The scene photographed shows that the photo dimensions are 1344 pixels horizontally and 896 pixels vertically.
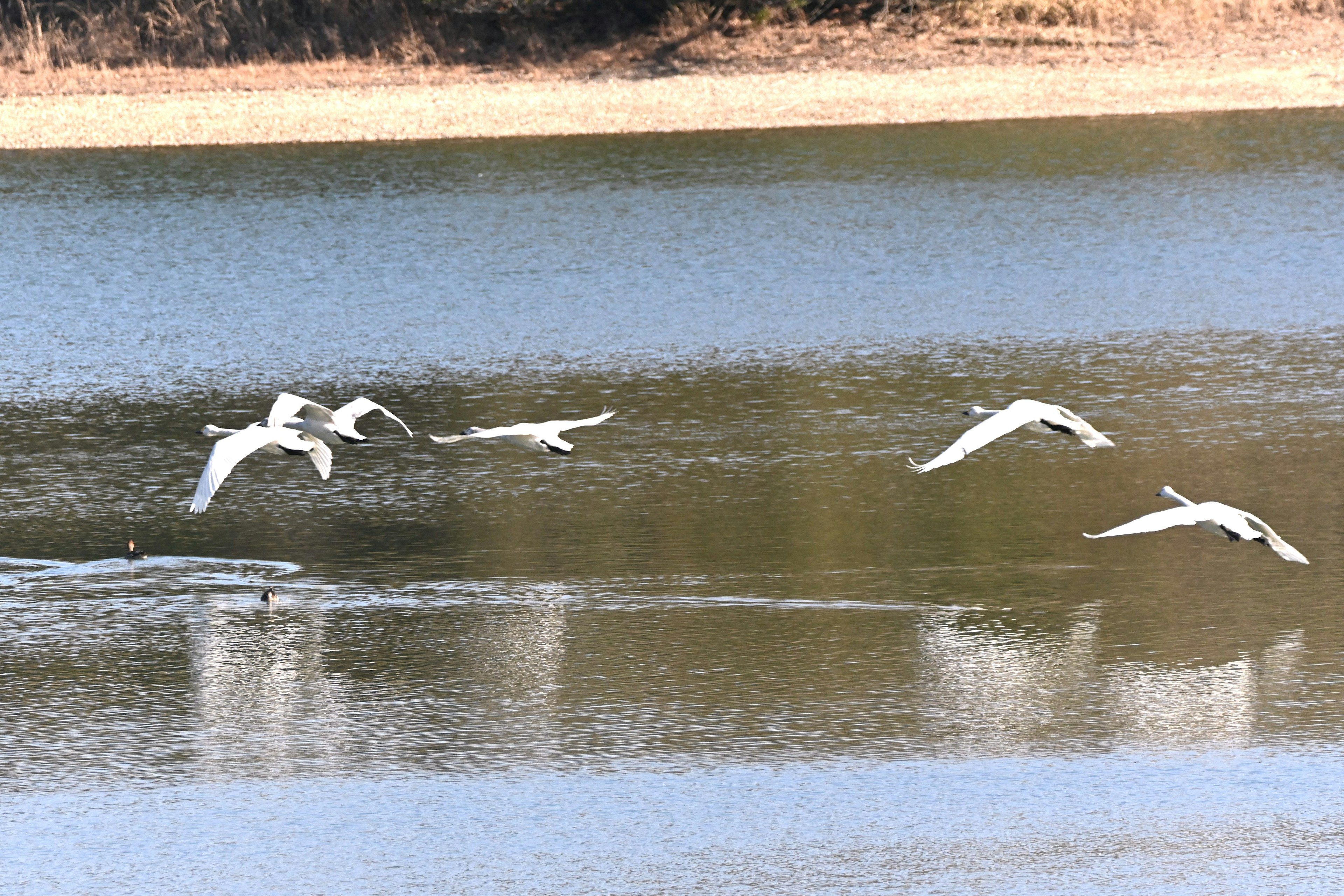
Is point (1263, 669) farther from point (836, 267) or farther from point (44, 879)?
point (836, 267)

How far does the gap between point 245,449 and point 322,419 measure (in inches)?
58.8

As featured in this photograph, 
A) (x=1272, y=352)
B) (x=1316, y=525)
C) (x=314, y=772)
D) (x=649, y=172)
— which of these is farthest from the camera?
(x=649, y=172)

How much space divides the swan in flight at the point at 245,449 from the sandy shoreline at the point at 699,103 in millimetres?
21466

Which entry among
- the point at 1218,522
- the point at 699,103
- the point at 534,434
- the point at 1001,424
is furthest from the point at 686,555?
the point at 699,103

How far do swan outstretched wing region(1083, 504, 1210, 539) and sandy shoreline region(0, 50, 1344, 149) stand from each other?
2343 cm

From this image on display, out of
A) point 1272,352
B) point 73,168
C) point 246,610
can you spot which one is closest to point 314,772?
point 246,610

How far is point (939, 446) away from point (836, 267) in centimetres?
844

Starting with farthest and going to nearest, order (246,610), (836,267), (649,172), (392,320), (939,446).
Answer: (649,172), (836,267), (392,320), (939,446), (246,610)

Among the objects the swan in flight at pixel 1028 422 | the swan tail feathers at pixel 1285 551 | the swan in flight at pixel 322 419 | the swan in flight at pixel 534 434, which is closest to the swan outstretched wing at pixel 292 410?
the swan in flight at pixel 322 419

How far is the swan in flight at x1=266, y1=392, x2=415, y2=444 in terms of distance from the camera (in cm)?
1612

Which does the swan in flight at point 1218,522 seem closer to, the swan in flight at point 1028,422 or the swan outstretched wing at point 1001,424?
the swan in flight at point 1028,422

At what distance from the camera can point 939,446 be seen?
18.5 m

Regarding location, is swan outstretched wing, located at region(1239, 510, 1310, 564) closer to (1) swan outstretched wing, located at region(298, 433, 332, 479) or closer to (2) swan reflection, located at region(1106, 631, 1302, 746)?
(2) swan reflection, located at region(1106, 631, 1302, 746)

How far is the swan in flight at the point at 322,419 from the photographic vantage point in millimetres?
16125
